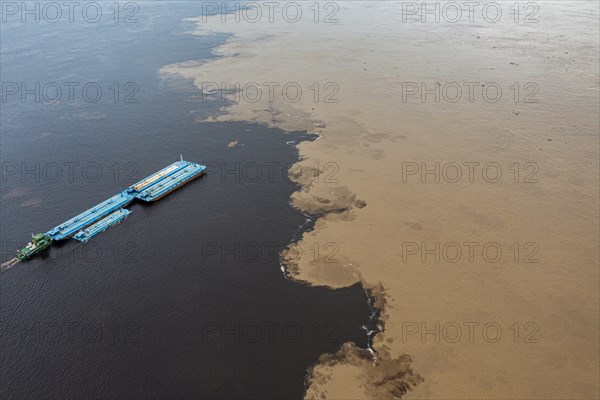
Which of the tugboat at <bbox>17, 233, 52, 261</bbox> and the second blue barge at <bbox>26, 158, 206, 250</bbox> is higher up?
the second blue barge at <bbox>26, 158, 206, 250</bbox>

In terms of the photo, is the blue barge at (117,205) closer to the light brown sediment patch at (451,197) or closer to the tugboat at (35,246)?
the tugboat at (35,246)

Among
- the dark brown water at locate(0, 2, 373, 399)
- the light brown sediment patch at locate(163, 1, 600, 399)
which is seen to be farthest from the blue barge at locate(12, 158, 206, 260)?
the light brown sediment patch at locate(163, 1, 600, 399)

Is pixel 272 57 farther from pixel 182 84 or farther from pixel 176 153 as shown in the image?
pixel 176 153

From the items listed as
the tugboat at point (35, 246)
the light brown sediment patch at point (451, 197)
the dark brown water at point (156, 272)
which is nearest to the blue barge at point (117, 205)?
the tugboat at point (35, 246)

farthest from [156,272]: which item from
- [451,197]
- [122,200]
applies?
[451,197]

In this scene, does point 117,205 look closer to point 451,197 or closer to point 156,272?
point 156,272

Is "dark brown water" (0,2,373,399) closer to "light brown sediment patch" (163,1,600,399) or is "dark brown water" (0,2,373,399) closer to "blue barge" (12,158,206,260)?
"blue barge" (12,158,206,260)

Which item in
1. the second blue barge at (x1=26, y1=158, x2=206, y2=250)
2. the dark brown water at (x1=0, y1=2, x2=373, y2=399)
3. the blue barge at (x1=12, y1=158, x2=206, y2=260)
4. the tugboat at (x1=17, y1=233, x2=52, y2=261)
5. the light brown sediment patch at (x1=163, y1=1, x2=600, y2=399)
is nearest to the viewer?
the light brown sediment patch at (x1=163, y1=1, x2=600, y2=399)

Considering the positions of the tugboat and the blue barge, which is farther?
the blue barge

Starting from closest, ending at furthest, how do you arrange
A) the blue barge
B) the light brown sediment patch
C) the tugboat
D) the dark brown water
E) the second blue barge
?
the light brown sediment patch < the dark brown water < the tugboat < the blue barge < the second blue barge
